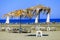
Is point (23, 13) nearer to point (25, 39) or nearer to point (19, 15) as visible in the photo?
point (19, 15)

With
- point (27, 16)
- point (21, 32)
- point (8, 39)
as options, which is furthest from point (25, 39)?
point (27, 16)

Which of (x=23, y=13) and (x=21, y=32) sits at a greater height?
(x=23, y=13)

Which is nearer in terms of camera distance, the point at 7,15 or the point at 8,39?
the point at 8,39

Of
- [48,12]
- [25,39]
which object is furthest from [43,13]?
[25,39]

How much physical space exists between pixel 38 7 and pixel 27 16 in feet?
4.08

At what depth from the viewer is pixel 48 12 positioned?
21.0 meters

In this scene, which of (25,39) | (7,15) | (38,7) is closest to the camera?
(25,39)

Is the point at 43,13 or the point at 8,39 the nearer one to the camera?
the point at 8,39

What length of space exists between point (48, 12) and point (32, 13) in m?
1.49

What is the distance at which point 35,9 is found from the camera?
20.3 meters

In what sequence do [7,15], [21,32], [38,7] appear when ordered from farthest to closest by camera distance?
[7,15], [38,7], [21,32]

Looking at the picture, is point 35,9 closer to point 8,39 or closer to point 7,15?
point 7,15

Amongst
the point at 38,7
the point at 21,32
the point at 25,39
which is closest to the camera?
the point at 25,39

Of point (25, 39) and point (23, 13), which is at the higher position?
point (23, 13)
